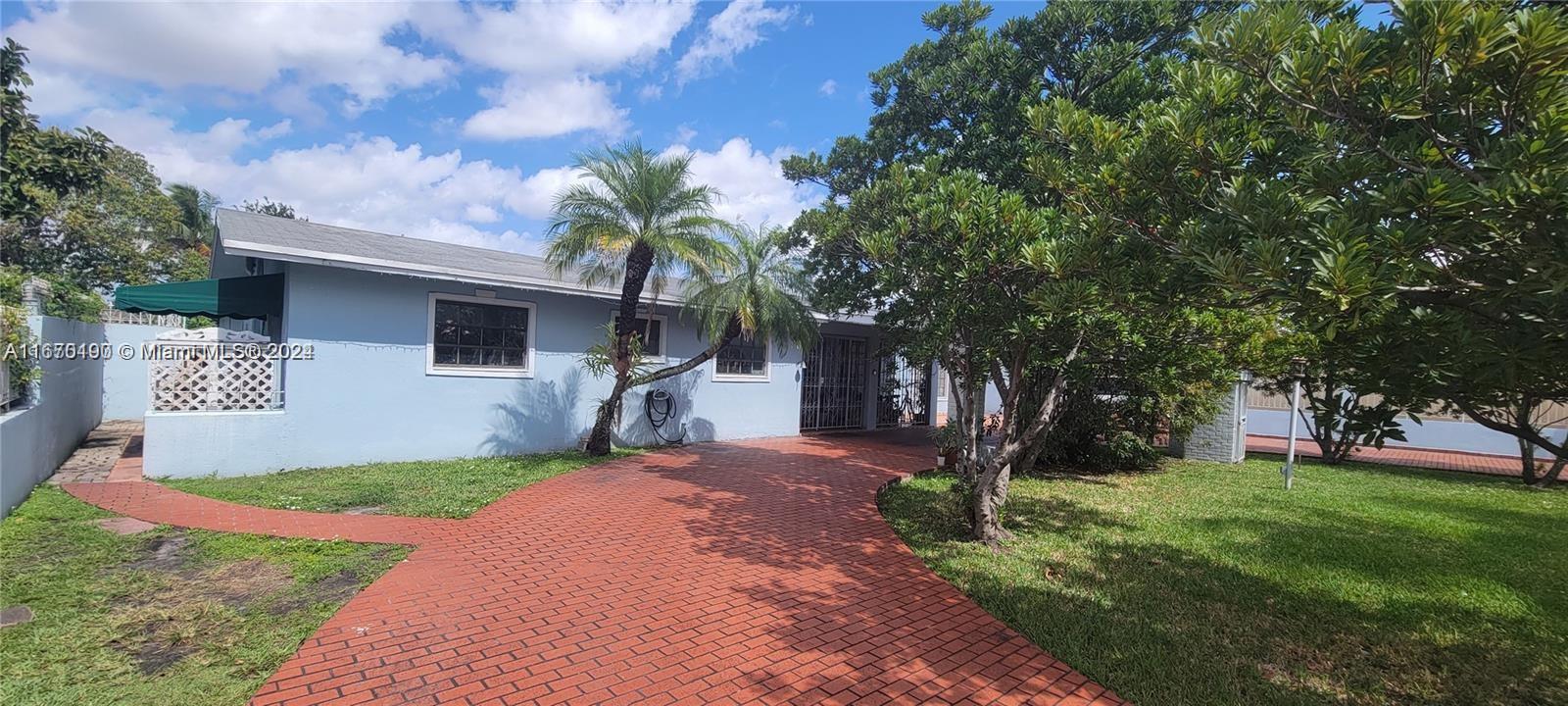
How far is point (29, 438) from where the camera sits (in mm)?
6801

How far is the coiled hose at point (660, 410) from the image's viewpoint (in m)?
12.1

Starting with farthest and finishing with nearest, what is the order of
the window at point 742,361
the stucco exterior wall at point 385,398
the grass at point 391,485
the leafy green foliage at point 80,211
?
1. the window at point 742,361
2. the leafy green foliage at point 80,211
3. the stucco exterior wall at point 385,398
4. the grass at point 391,485

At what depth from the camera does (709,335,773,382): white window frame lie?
42.5ft

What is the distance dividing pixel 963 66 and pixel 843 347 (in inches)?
313

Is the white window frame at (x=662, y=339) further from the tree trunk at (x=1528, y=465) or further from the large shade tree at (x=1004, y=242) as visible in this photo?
the tree trunk at (x=1528, y=465)

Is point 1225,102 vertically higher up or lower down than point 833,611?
higher up

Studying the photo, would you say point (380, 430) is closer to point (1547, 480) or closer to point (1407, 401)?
point (1407, 401)

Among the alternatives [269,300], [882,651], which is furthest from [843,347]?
[882,651]

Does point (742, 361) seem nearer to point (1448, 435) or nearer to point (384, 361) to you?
point (384, 361)

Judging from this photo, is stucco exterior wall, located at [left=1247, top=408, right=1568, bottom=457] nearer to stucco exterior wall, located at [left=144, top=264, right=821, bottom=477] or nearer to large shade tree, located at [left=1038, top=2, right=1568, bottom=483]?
large shade tree, located at [left=1038, top=2, right=1568, bottom=483]

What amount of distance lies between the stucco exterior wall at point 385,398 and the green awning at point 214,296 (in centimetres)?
116

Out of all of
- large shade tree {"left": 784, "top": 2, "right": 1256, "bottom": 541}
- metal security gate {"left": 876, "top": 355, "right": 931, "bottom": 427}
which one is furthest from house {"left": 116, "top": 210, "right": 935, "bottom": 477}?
metal security gate {"left": 876, "top": 355, "right": 931, "bottom": 427}

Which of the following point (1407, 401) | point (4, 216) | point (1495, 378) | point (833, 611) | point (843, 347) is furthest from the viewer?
point (843, 347)

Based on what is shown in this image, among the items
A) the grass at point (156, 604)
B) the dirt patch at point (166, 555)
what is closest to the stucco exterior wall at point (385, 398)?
the grass at point (156, 604)
